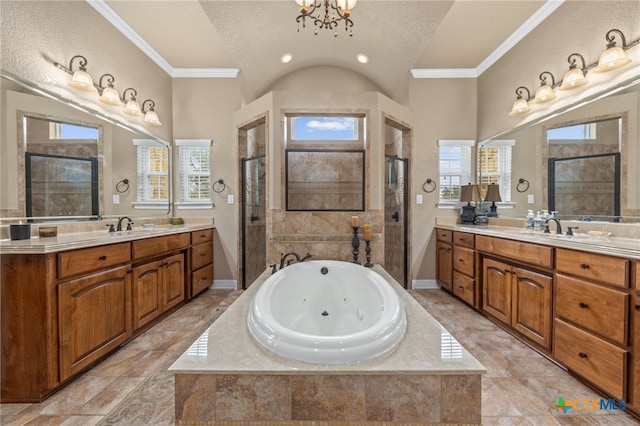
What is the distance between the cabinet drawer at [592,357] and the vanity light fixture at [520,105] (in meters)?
2.15

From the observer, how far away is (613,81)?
1979 mm

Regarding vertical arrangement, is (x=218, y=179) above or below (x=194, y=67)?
below

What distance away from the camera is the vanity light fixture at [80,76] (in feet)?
7.18

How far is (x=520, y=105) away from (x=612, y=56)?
2.99 feet

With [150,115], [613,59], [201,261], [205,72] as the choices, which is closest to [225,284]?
[201,261]

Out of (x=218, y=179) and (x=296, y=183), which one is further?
(x=218, y=179)

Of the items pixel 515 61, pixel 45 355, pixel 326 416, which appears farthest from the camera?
pixel 515 61

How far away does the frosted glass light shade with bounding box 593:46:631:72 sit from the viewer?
1863 mm

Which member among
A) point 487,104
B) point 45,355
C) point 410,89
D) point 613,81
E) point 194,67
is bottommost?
point 45,355

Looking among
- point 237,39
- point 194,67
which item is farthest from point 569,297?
point 194,67

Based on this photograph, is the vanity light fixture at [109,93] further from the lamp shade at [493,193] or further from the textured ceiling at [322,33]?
the lamp shade at [493,193]

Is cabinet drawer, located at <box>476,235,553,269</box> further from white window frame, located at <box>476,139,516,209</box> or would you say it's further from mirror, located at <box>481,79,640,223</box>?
white window frame, located at <box>476,139,516,209</box>

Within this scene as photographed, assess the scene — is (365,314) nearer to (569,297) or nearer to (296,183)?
(569,297)

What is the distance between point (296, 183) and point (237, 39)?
1825 mm
